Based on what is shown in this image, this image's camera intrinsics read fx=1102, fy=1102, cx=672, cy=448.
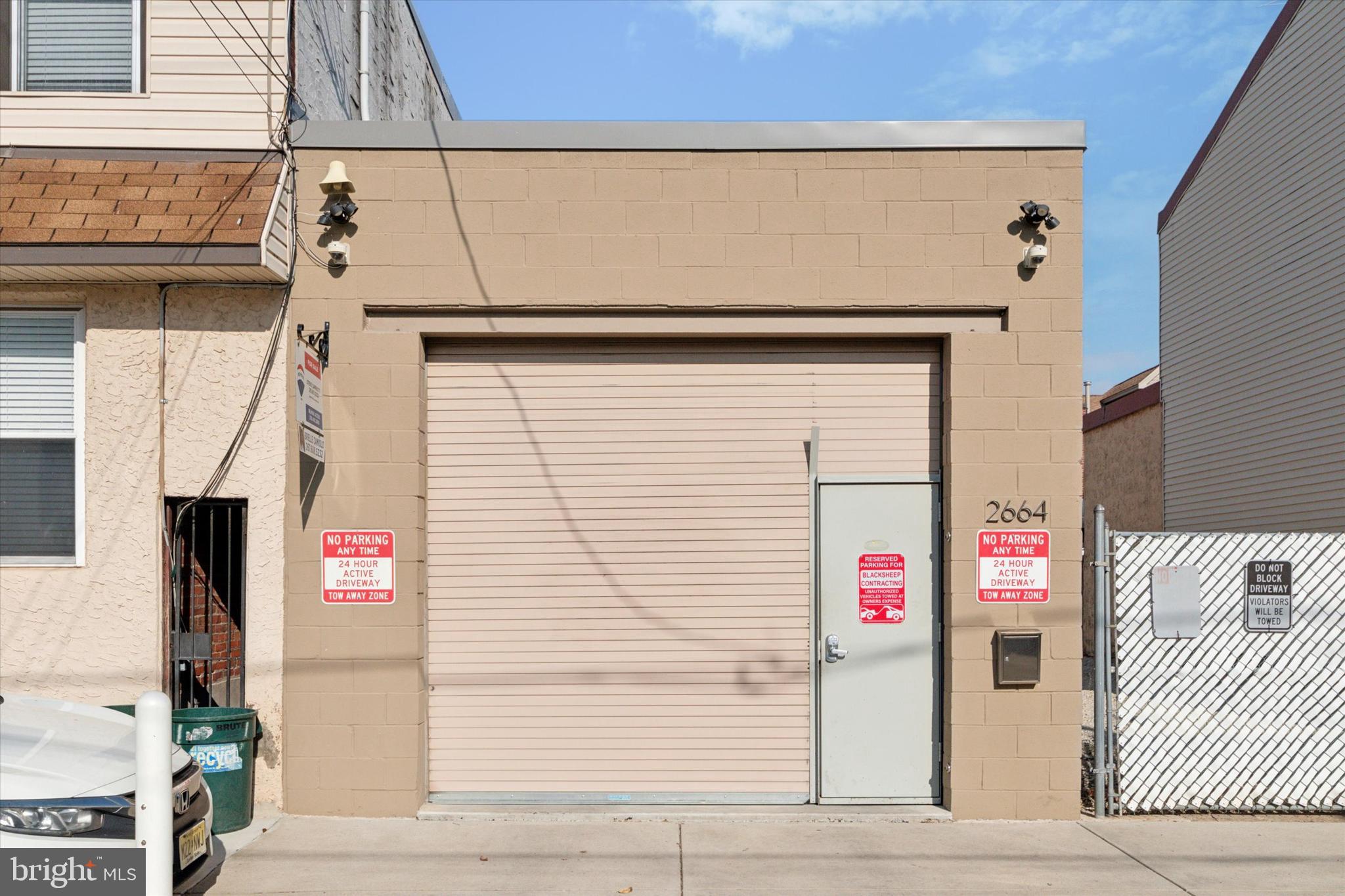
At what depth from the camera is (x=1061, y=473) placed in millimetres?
7820

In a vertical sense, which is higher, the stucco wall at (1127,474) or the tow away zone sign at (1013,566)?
the stucco wall at (1127,474)

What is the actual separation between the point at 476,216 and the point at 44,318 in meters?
3.18

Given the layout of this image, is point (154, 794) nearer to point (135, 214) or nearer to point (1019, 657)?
point (135, 214)

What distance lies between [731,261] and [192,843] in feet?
16.4

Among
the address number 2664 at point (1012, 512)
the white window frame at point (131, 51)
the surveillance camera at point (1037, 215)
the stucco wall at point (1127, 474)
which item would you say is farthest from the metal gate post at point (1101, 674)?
the stucco wall at point (1127, 474)

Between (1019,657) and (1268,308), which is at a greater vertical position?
(1268,308)

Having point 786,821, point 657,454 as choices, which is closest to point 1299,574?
point 786,821

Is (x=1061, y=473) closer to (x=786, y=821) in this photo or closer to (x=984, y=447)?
(x=984, y=447)

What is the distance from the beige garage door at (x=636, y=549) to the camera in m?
7.97

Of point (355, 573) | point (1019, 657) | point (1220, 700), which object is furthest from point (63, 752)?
point (1220, 700)

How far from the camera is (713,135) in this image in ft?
26.1

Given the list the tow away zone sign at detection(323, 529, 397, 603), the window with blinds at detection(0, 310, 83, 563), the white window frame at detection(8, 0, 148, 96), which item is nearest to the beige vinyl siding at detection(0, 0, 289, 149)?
the white window frame at detection(8, 0, 148, 96)

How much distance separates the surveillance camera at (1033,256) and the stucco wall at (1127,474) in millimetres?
11178

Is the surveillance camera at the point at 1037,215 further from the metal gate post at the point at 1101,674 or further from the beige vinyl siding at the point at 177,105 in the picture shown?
the beige vinyl siding at the point at 177,105
